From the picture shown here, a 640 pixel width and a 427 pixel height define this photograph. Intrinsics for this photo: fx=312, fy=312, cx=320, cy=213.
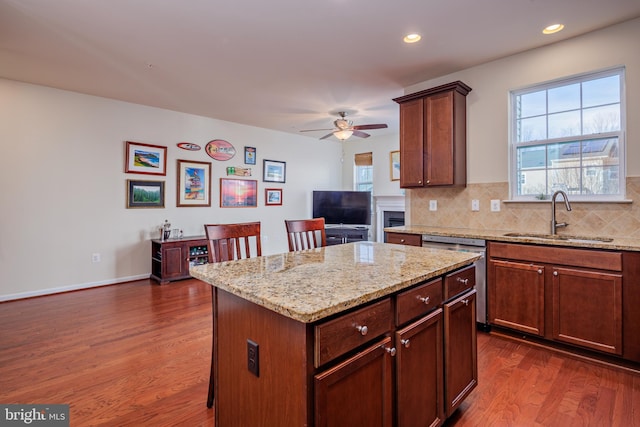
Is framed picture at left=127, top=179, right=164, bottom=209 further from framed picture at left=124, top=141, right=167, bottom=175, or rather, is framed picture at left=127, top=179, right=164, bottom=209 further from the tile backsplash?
the tile backsplash

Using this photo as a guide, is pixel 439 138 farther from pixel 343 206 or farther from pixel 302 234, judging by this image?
pixel 343 206

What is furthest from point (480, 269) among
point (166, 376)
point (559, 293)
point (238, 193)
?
point (238, 193)

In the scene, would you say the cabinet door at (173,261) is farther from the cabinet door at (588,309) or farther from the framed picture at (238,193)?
the cabinet door at (588,309)

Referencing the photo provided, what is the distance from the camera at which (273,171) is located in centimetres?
628

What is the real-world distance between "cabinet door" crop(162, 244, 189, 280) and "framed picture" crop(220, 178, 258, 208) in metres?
1.22

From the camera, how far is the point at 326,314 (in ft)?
3.05

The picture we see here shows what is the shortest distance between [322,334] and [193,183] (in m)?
4.81

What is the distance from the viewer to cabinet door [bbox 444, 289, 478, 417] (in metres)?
1.56

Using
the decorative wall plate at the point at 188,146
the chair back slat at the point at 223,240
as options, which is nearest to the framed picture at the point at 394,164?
the decorative wall plate at the point at 188,146

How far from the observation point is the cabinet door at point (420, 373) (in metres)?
1.27

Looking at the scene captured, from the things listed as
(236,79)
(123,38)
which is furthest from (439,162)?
(123,38)

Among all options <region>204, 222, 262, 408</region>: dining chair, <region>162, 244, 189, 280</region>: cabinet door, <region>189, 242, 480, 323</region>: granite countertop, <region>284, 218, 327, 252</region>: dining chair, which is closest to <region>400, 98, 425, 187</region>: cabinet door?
<region>284, 218, 327, 252</region>: dining chair

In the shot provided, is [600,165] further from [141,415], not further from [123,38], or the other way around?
[123,38]

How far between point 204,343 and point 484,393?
6.98 feet
